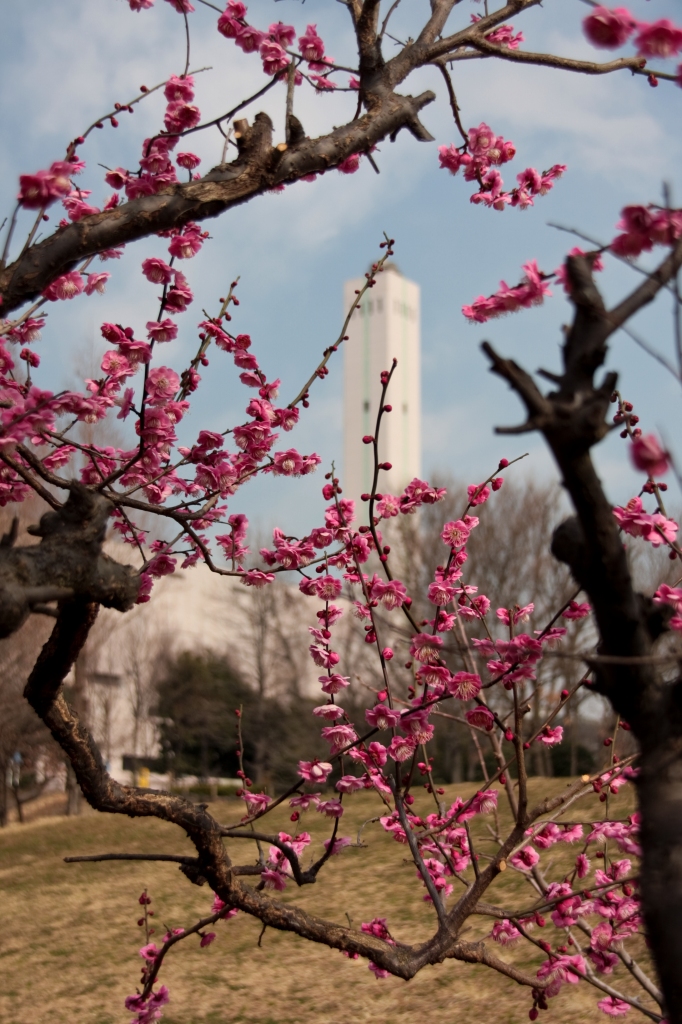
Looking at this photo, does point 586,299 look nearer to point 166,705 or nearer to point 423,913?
point 423,913

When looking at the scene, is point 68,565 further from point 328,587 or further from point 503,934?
point 503,934

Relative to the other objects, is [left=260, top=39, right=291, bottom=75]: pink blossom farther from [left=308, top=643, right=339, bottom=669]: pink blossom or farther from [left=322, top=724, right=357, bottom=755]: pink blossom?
[left=322, top=724, right=357, bottom=755]: pink blossom

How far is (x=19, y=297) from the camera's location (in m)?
2.80

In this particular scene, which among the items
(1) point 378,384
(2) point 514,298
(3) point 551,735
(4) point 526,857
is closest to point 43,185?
(2) point 514,298

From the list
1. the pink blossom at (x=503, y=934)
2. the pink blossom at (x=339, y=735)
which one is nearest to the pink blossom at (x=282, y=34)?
the pink blossom at (x=339, y=735)

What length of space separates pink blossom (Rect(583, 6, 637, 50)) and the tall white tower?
142ft

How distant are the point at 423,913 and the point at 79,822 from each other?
360 inches

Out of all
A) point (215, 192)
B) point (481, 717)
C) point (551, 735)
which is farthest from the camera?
point (551, 735)

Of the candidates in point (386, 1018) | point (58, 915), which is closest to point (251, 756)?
point (58, 915)

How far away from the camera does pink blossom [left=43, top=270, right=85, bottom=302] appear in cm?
364

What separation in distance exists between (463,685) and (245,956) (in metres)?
5.97

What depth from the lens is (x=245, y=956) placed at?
25.8ft

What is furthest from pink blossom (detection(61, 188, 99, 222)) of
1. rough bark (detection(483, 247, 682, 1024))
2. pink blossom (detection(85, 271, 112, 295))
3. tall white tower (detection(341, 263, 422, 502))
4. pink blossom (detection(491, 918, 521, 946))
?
tall white tower (detection(341, 263, 422, 502))

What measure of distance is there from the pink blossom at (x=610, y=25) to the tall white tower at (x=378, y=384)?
43.3 meters
